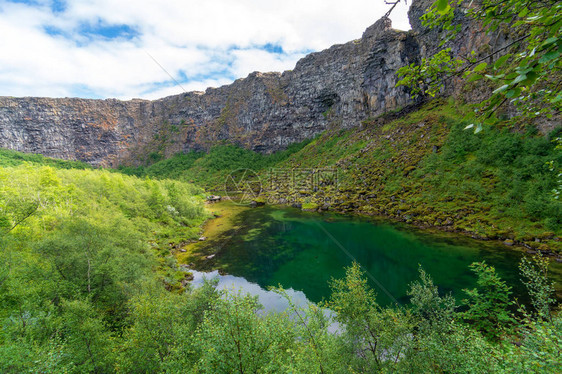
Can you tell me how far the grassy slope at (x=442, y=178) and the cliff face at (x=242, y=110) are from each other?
14.5 meters

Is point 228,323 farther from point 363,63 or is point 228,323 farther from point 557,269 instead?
point 363,63

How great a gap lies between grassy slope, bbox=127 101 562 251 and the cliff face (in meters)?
14.5

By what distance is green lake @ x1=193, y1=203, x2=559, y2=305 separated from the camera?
17.5m

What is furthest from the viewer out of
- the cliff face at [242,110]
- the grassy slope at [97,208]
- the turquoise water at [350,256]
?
the cliff face at [242,110]

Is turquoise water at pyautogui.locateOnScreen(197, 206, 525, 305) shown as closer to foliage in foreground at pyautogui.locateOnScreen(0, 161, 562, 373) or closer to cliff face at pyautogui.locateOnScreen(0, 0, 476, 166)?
foliage in foreground at pyautogui.locateOnScreen(0, 161, 562, 373)

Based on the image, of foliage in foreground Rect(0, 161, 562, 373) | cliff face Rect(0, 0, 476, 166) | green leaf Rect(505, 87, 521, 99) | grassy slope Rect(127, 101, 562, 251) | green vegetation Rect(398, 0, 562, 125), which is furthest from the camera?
cliff face Rect(0, 0, 476, 166)

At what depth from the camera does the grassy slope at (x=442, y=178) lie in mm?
20156

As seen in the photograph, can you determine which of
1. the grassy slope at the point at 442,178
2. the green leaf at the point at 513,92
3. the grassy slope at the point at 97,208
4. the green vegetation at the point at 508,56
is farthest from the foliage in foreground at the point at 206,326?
the grassy slope at the point at 442,178

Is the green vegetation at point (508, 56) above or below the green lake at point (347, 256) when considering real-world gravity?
above

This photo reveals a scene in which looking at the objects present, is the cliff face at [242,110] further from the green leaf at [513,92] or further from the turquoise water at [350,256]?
the green leaf at [513,92]

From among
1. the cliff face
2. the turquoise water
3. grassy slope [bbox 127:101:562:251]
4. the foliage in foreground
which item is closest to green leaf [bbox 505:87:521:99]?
grassy slope [bbox 127:101:562:251]

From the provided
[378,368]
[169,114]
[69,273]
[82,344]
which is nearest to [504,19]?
[378,368]

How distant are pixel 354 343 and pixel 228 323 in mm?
5649

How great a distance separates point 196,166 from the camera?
308ft
